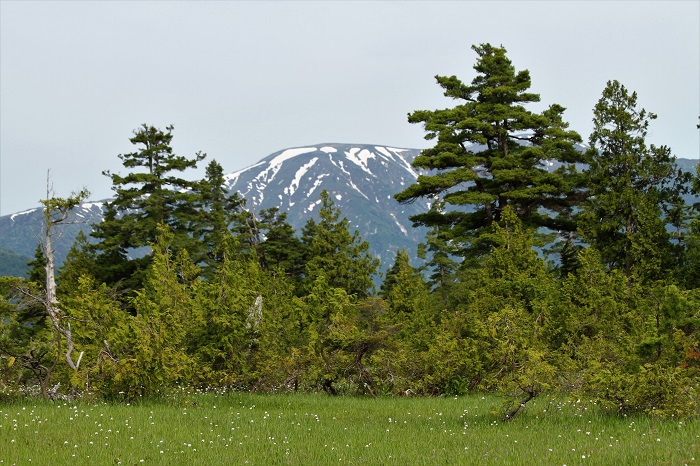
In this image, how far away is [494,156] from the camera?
3250 centimetres

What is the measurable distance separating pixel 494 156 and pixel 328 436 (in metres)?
25.1

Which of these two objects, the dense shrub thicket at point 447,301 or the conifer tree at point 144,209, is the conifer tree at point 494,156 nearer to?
the dense shrub thicket at point 447,301

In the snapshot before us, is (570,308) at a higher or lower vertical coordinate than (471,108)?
lower

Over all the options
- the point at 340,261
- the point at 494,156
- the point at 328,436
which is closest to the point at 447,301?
the point at 340,261

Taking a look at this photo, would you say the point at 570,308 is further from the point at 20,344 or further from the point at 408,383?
the point at 20,344

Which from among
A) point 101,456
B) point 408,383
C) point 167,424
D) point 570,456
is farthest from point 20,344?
point 570,456

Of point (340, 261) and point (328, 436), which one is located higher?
point (340, 261)

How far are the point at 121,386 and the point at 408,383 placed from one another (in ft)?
25.6

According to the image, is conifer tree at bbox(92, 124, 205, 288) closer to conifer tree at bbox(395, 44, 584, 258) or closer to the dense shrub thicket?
the dense shrub thicket

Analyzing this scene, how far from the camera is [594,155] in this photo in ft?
96.7

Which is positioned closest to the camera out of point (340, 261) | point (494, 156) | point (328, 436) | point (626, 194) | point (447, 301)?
point (328, 436)

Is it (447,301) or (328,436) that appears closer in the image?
(328,436)

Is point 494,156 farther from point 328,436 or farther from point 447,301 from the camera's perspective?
point 328,436

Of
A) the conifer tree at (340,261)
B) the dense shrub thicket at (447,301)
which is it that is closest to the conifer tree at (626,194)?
the dense shrub thicket at (447,301)
